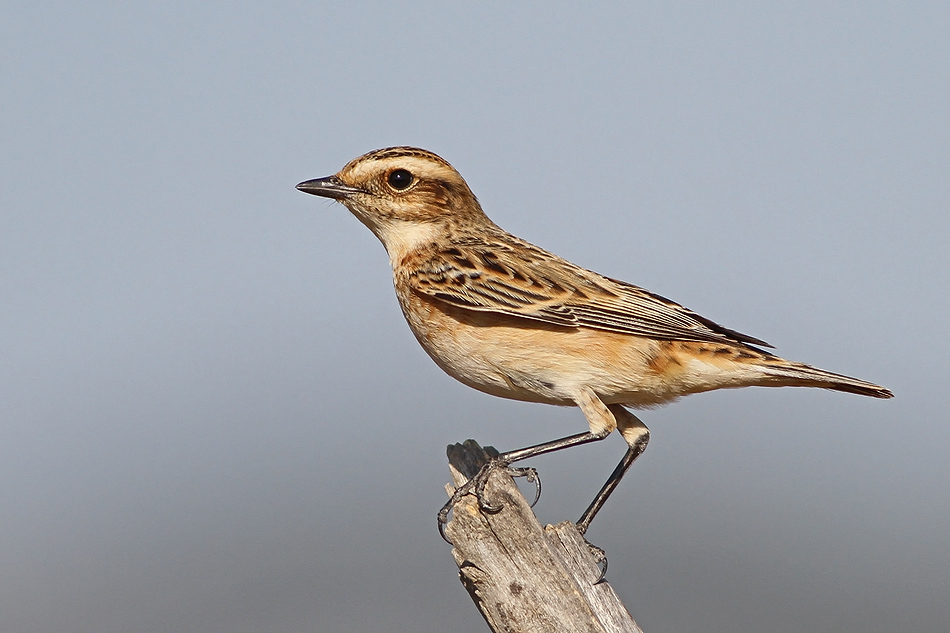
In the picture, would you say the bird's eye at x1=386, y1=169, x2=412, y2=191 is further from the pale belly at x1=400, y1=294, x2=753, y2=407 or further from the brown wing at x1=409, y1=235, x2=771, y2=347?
the pale belly at x1=400, y1=294, x2=753, y2=407

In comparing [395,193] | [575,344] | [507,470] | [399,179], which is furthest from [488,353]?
[399,179]

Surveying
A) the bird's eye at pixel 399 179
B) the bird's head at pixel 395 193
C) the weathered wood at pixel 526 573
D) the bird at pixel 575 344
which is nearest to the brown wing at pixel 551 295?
the bird at pixel 575 344

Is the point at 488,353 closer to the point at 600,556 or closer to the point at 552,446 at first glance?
the point at 552,446

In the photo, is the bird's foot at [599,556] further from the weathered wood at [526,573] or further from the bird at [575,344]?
the weathered wood at [526,573]

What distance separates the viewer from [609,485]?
327 inches

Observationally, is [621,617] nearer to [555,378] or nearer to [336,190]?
[555,378]

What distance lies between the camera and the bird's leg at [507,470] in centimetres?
672

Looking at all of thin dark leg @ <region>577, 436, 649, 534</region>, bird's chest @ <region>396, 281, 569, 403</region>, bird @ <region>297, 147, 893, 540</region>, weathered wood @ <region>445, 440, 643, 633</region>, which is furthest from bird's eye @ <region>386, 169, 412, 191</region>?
weathered wood @ <region>445, 440, 643, 633</region>

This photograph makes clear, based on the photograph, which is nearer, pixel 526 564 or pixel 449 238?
pixel 526 564

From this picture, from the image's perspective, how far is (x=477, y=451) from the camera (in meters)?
7.69

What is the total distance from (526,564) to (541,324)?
2.67 metres

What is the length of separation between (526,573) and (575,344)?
2.59m

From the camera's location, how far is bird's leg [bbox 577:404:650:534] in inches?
321

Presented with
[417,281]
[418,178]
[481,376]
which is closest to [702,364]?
[481,376]
